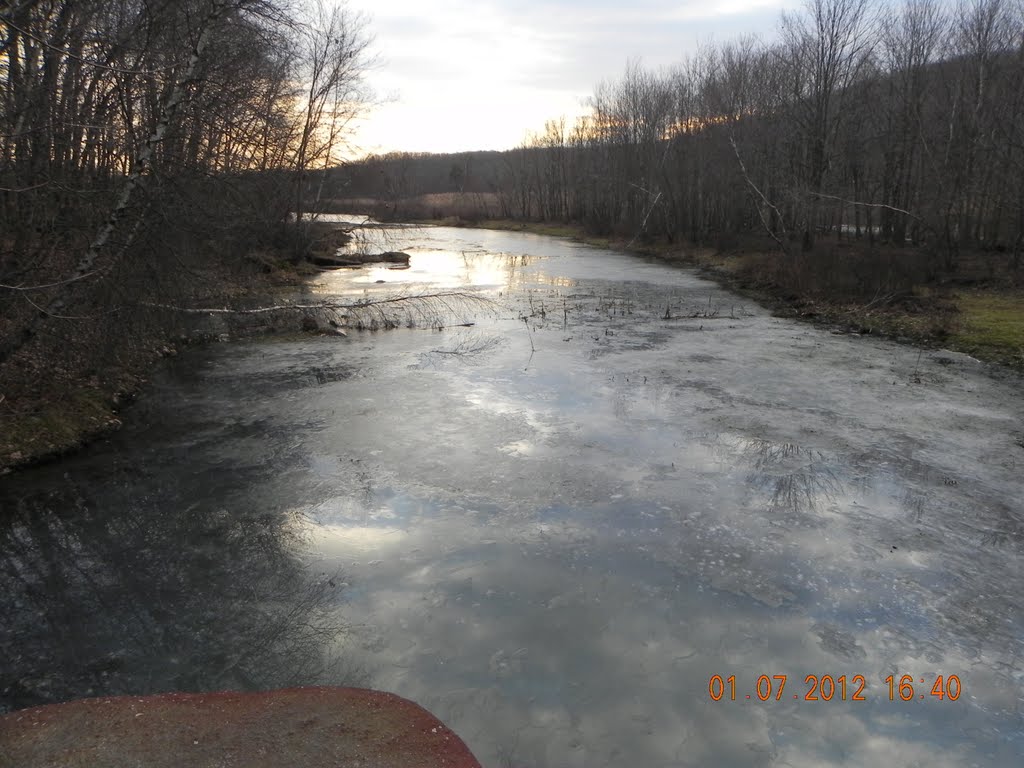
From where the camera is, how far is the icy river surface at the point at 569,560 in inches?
169

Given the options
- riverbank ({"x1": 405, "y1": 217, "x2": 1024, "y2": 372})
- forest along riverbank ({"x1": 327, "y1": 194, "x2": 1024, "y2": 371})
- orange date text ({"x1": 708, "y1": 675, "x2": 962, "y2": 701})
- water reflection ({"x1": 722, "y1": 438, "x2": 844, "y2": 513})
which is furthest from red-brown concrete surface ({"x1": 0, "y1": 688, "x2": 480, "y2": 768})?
riverbank ({"x1": 405, "y1": 217, "x2": 1024, "y2": 372})

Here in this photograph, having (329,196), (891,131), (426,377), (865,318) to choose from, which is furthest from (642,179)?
(426,377)

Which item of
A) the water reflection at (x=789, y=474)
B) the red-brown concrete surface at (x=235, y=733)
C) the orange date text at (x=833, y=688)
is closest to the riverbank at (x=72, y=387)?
the red-brown concrete surface at (x=235, y=733)

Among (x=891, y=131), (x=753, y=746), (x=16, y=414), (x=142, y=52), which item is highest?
(x=891, y=131)

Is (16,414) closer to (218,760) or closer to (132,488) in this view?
(132,488)

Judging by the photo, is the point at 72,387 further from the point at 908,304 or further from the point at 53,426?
the point at 908,304

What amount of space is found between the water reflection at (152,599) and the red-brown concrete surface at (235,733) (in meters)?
0.32

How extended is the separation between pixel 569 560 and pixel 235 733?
2959 millimetres

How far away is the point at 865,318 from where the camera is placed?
677 inches

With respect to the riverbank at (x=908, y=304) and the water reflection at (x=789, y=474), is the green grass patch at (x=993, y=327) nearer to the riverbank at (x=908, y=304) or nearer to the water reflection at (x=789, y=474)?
the riverbank at (x=908, y=304)

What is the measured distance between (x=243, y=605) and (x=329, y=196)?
28.0 m

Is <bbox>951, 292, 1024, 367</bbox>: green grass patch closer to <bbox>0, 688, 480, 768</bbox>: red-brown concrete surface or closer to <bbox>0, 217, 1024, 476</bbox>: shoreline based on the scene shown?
<bbox>0, 217, 1024, 476</bbox>: shoreline

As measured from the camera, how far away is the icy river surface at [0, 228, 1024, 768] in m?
4.29

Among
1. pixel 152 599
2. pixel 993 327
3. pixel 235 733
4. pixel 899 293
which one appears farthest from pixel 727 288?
pixel 235 733
